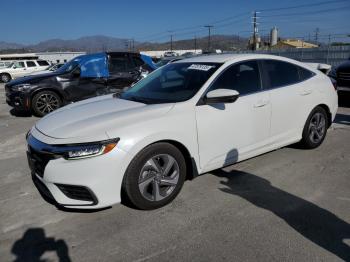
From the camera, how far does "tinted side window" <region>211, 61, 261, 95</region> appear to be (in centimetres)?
405

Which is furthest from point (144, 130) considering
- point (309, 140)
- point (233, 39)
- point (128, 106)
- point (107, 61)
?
point (233, 39)

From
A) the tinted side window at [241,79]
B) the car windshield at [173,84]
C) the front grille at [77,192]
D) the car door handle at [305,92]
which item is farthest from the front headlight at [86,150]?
the car door handle at [305,92]

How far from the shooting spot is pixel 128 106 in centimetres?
384

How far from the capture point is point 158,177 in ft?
11.4

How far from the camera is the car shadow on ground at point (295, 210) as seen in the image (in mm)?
2898

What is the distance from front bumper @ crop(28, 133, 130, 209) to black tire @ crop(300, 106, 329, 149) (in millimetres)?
3074

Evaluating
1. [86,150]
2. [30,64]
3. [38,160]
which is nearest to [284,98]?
[86,150]

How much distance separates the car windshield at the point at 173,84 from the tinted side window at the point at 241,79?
0.50 feet

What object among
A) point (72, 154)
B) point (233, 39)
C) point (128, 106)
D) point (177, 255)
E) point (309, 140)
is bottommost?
point (177, 255)

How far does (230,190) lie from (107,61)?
21.6 ft

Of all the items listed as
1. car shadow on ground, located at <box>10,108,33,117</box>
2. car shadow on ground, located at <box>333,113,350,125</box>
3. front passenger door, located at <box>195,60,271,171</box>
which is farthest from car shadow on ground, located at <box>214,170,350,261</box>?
car shadow on ground, located at <box>10,108,33,117</box>

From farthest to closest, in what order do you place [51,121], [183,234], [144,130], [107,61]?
[107,61] < [51,121] < [144,130] < [183,234]

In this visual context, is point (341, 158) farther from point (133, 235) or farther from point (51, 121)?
point (51, 121)

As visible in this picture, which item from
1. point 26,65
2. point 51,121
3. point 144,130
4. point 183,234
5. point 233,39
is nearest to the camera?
point 183,234
